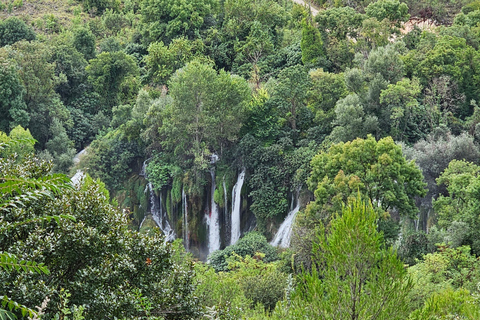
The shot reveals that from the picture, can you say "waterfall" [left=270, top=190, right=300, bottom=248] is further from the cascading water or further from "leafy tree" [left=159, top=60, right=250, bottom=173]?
"leafy tree" [left=159, top=60, right=250, bottom=173]

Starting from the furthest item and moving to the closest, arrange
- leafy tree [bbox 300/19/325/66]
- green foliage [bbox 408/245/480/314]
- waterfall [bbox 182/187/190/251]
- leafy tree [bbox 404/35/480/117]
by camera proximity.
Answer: leafy tree [bbox 300/19/325/66] < waterfall [bbox 182/187/190/251] < leafy tree [bbox 404/35/480/117] < green foliage [bbox 408/245/480/314]

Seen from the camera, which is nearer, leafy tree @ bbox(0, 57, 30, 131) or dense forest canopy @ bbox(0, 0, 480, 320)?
dense forest canopy @ bbox(0, 0, 480, 320)

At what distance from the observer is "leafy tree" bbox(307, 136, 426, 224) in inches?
984

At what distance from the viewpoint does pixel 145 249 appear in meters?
12.8

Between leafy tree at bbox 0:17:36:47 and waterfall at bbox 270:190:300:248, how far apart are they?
28922mm

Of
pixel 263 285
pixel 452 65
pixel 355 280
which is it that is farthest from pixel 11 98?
pixel 355 280

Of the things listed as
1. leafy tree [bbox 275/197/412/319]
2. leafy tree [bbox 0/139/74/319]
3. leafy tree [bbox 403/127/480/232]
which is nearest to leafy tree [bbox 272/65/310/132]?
leafy tree [bbox 403/127/480/232]

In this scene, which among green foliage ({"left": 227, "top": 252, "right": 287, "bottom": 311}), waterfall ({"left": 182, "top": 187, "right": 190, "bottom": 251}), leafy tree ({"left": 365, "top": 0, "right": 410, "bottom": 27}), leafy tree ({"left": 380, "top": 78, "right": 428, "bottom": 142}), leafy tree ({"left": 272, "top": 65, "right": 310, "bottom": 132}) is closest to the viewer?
green foliage ({"left": 227, "top": 252, "right": 287, "bottom": 311})

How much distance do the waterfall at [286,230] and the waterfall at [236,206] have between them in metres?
3.40

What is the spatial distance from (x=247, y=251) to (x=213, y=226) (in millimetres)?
6021

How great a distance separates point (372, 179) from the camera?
25.0 meters

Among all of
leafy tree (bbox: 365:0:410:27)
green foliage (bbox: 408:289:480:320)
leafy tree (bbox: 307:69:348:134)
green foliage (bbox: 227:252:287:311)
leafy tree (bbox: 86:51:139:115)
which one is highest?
leafy tree (bbox: 365:0:410:27)

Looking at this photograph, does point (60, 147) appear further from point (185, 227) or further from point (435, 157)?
point (435, 157)

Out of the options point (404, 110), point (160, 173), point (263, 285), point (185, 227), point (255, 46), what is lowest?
point (263, 285)
